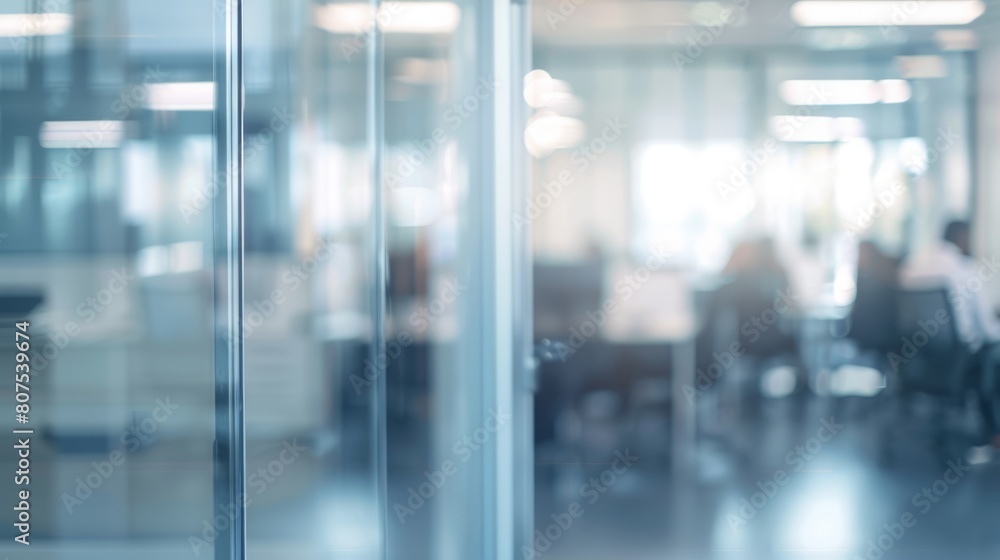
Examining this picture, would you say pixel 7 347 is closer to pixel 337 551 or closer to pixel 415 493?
pixel 337 551

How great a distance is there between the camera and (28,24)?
2.66 meters

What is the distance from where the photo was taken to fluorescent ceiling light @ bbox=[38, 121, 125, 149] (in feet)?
8.56

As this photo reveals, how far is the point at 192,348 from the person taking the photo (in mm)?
2600

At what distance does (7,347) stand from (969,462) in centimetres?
464

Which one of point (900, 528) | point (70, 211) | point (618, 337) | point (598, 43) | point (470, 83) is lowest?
point (900, 528)

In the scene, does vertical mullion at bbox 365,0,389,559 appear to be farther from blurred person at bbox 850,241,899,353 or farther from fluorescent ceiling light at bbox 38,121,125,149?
blurred person at bbox 850,241,899,353

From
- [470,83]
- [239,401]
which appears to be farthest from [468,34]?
[239,401]

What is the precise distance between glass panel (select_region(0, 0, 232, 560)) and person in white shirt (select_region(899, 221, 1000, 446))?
3.44 meters
